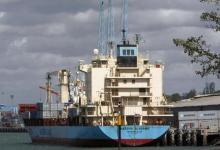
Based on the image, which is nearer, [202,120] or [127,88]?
[127,88]

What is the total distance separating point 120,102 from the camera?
78188 millimetres

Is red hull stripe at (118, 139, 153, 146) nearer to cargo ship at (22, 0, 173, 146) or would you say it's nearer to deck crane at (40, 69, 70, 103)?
cargo ship at (22, 0, 173, 146)

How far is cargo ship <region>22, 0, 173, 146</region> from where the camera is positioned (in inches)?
3000

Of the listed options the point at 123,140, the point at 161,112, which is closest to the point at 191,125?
the point at 161,112

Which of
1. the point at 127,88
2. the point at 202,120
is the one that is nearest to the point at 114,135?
the point at 127,88

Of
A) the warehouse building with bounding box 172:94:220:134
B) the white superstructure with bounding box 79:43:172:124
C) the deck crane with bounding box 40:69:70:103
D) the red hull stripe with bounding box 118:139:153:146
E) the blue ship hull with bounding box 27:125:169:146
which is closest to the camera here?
the blue ship hull with bounding box 27:125:169:146

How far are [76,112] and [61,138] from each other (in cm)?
678

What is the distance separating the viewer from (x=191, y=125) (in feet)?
309

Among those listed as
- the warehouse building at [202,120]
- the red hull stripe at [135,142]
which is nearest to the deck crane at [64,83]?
the warehouse building at [202,120]

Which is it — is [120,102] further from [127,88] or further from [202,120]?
[202,120]

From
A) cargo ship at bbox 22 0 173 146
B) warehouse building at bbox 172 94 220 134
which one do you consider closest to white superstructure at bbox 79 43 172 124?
cargo ship at bbox 22 0 173 146

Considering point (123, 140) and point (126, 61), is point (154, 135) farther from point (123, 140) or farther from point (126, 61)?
point (126, 61)

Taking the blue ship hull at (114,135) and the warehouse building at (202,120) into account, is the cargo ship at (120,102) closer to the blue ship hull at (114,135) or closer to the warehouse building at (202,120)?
the blue ship hull at (114,135)

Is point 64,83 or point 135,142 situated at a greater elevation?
point 64,83
